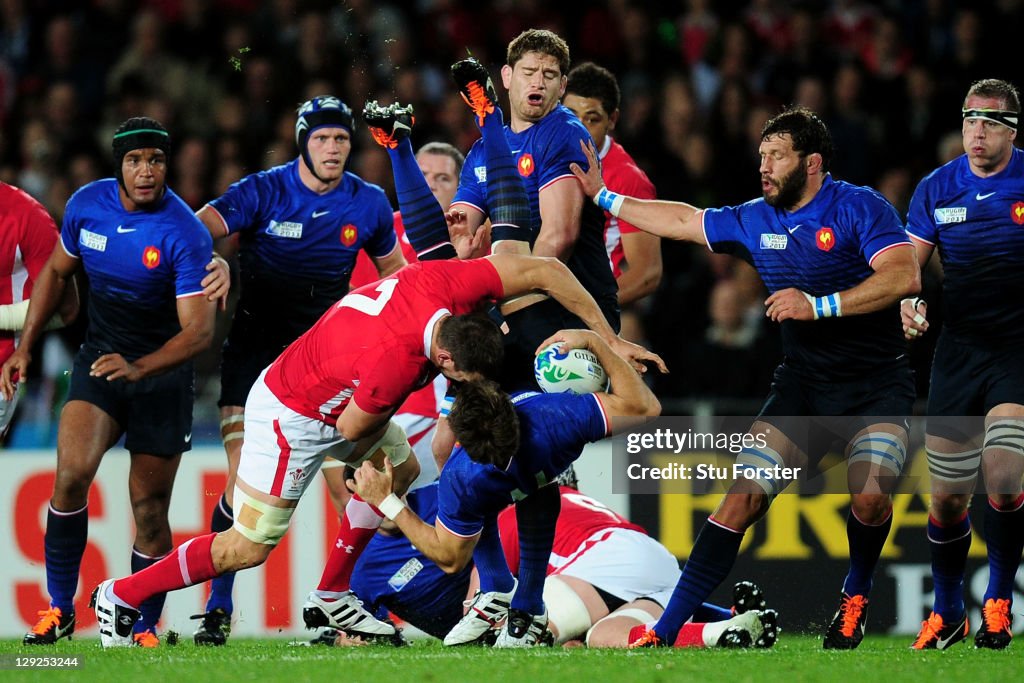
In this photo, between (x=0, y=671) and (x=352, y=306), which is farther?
(x=352, y=306)

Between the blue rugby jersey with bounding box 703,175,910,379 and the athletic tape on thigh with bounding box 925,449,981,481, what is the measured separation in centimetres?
59

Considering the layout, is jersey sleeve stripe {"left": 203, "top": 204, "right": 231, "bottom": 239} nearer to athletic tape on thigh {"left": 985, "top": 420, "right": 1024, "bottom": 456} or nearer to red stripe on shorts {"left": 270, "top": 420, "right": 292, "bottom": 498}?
red stripe on shorts {"left": 270, "top": 420, "right": 292, "bottom": 498}

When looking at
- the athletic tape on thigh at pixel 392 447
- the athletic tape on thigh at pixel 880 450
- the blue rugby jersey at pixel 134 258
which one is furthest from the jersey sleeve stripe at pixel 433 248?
the athletic tape on thigh at pixel 880 450

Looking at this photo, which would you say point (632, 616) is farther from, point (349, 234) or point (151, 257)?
point (151, 257)

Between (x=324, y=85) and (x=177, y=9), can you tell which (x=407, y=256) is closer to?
(x=324, y=85)

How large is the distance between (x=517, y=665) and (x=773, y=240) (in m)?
2.61

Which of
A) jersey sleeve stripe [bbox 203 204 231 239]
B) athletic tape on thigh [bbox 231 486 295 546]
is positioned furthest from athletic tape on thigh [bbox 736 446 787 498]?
jersey sleeve stripe [bbox 203 204 231 239]

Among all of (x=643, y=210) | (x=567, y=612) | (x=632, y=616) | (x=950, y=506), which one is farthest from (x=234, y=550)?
(x=950, y=506)

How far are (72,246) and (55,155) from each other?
4.98 m

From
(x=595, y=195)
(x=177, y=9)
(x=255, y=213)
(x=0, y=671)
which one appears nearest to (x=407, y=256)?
(x=255, y=213)

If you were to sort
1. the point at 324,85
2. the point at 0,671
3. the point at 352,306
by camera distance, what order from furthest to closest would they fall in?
the point at 324,85 → the point at 352,306 → the point at 0,671

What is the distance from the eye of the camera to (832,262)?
24.6ft

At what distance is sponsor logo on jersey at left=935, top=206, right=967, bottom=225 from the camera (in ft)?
25.4

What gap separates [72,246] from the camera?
8.12 m
